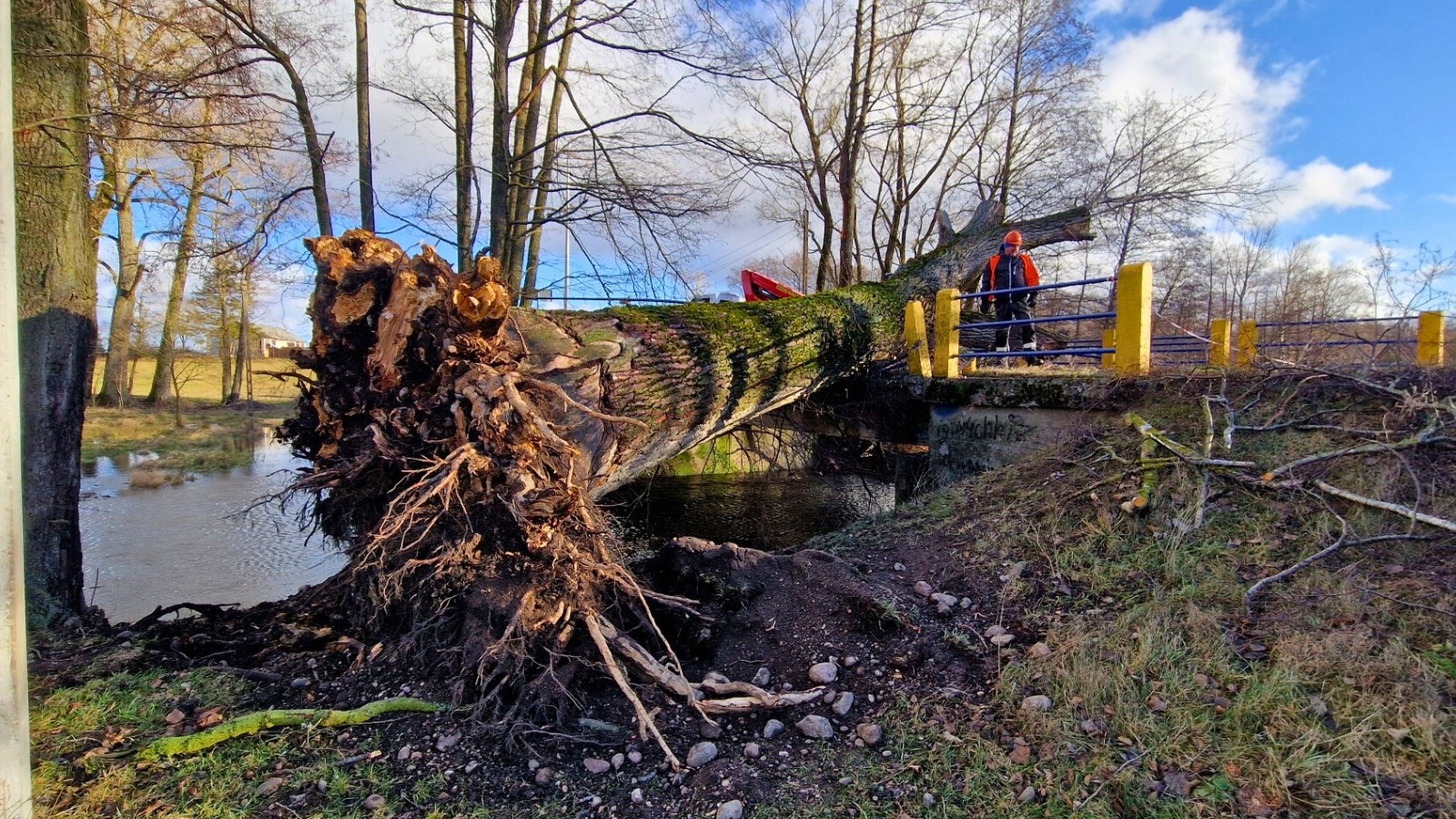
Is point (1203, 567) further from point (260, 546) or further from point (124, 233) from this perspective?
point (124, 233)

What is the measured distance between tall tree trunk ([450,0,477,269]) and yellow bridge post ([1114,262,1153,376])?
24.7 ft

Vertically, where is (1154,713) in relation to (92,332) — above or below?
below

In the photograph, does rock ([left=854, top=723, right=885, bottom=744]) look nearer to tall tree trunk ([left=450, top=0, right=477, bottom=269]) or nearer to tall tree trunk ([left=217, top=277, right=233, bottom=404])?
tall tree trunk ([left=450, top=0, right=477, bottom=269])

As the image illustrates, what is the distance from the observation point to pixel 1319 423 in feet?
12.5

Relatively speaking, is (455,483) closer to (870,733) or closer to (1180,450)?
(870,733)

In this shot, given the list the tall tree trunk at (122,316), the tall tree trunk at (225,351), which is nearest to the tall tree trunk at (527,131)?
the tall tree trunk at (122,316)

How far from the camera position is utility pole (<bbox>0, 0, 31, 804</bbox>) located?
1869mm

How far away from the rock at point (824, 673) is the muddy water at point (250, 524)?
194cm

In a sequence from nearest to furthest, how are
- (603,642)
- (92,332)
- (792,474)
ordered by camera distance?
1. (603,642)
2. (92,332)
3. (792,474)

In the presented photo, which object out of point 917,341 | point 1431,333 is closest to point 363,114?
point 917,341

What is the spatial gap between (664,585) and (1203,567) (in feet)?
8.75

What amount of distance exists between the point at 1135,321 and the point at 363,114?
882 cm

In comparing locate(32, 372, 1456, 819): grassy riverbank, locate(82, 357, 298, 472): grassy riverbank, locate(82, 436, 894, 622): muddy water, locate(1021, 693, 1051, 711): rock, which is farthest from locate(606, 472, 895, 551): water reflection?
locate(82, 357, 298, 472): grassy riverbank

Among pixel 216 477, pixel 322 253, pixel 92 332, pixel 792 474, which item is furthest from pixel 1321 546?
pixel 216 477
